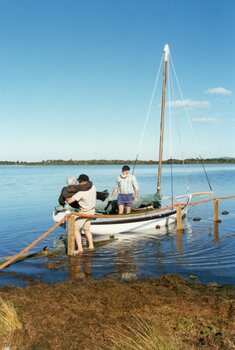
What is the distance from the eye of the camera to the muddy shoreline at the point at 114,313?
15.9 ft

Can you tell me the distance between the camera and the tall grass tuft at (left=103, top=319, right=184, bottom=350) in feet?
14.0

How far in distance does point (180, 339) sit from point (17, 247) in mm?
8986

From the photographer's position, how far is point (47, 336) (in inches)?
196

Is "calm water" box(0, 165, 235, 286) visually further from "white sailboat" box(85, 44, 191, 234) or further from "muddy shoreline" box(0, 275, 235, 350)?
"muddy shoreline" box(0, 275, 235, 350)

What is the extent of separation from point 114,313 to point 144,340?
116 centimetres

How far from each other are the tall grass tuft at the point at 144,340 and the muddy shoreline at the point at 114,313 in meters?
0.06

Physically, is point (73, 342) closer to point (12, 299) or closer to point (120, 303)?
point (120, 303)

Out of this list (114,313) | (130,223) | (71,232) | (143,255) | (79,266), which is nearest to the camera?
(114,313)

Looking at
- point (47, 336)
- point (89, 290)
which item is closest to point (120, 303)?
point (89, 290)

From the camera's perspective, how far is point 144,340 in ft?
14.9

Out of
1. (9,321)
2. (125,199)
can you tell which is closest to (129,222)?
(125,199)

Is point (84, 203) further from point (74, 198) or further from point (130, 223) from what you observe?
point (130, 223)

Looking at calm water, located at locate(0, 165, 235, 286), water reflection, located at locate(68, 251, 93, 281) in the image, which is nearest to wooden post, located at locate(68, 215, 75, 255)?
water reflection, located at locate(68, 251, 93, 281)

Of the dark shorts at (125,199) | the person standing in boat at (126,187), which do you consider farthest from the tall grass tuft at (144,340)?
the dark shorts at (125,199)
